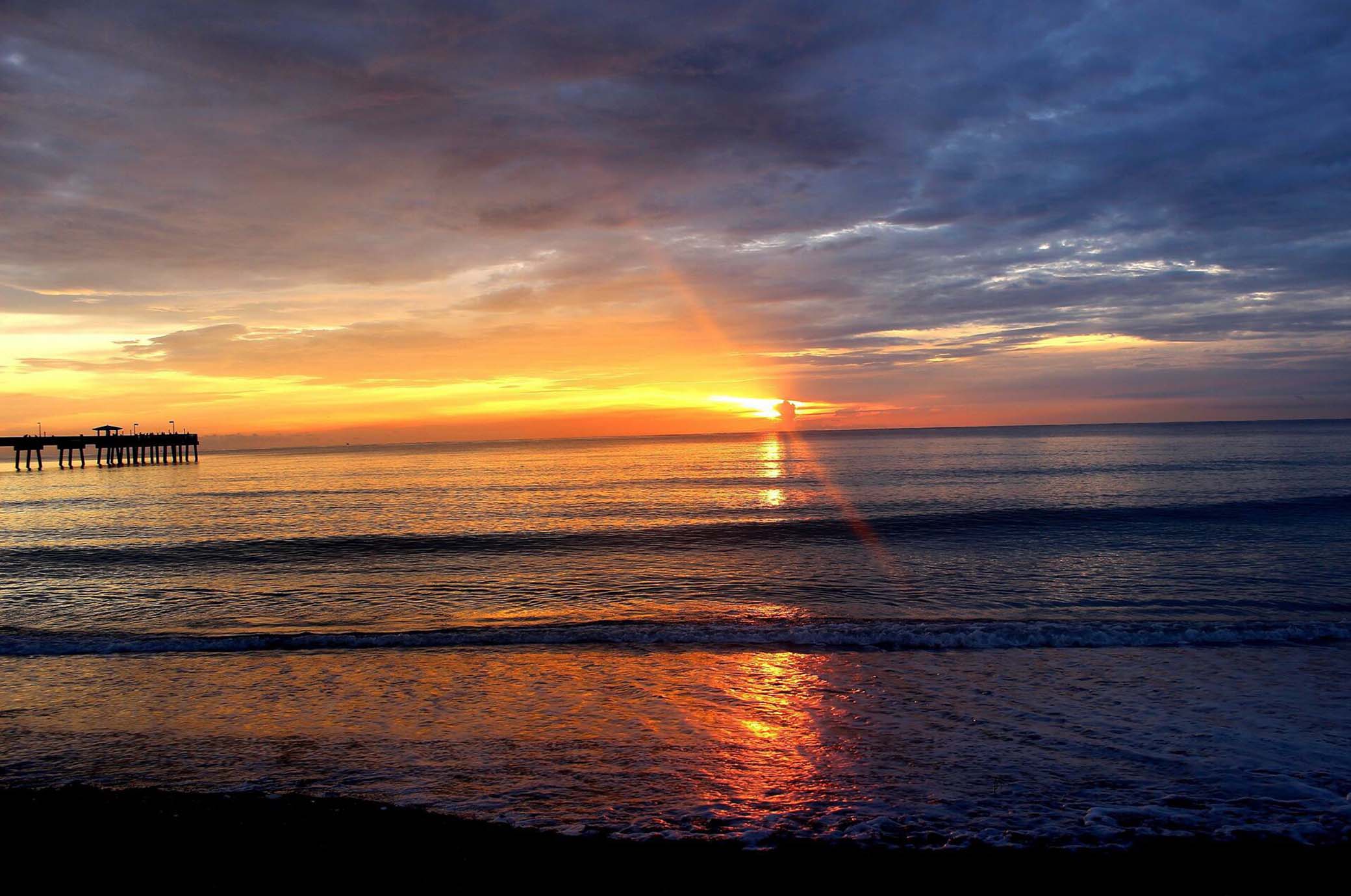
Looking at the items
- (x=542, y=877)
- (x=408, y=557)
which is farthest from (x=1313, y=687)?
(x=408, y=557)

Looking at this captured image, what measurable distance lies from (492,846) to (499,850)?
90mm

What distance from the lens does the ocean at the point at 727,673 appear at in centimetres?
752

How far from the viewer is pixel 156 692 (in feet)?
37.4

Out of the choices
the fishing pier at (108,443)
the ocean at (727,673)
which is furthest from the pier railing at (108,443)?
the ocean at (727,673)

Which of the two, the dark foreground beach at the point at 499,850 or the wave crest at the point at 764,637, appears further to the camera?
the wave crest at the point at 764,637

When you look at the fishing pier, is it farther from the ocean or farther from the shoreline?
the shoreline

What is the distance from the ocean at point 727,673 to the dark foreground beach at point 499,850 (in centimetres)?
29

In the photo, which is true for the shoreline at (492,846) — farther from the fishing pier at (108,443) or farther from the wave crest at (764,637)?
the fishing pier at (108,443)

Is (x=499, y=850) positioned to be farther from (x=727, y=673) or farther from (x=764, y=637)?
(x=764, y=637)

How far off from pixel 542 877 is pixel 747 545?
A: 22597mm

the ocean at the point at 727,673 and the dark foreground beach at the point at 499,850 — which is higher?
the dark foreground beach at the point at 499,850

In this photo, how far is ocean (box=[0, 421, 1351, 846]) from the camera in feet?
24.7

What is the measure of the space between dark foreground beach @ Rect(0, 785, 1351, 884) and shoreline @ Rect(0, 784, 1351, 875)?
0.01 metres

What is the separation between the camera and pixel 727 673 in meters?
12.3
